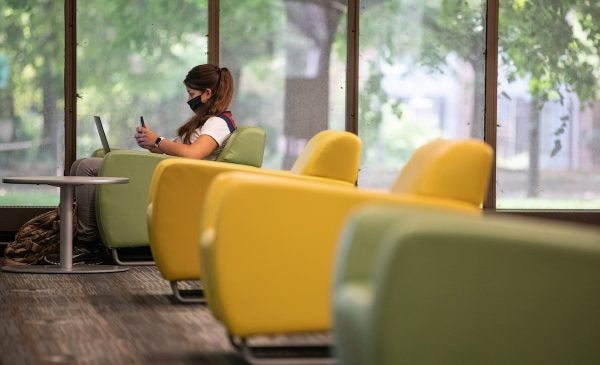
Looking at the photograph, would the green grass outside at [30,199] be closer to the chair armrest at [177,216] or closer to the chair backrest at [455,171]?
→ the chair armrest at [177,216]

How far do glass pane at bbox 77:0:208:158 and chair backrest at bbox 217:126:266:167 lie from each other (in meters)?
2.13

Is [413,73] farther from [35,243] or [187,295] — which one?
[187,295]

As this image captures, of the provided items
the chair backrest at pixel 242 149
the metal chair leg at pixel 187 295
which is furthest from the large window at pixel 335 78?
the metal chair leg at pixel 187 295

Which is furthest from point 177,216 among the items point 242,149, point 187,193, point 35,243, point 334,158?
point 35,243

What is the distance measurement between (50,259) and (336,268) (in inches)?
169

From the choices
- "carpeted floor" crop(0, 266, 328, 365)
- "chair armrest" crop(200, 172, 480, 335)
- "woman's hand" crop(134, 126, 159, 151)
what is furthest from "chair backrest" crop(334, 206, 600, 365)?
"woman's hand" crop(134, 126, 159, 151)

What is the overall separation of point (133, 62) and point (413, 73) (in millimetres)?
2049

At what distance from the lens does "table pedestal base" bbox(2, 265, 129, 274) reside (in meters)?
Answer: 6.15

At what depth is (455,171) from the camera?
3.49m

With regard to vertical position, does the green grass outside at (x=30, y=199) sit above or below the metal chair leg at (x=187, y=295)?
above

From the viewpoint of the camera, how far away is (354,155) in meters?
4.87

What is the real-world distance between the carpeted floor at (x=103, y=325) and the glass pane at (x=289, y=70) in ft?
9.12

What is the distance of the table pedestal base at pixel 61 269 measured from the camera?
6152mm

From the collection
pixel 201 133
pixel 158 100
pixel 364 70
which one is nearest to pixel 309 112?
pixel 364 70
